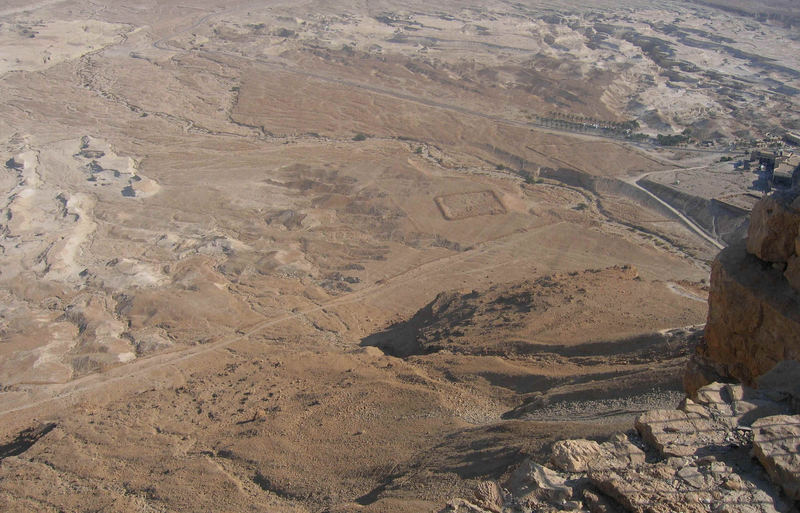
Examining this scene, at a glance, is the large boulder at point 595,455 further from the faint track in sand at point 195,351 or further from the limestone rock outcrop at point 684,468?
the faint track in sand at point 195,351

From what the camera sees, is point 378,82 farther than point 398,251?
Yes

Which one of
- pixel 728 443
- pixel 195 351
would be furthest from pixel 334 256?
pixel 728 443

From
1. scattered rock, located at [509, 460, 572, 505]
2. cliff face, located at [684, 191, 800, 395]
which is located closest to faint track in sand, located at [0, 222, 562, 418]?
scattered rock, located at [509, 460, 572, 505]

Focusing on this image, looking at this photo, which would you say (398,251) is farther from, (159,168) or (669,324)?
(159,168)

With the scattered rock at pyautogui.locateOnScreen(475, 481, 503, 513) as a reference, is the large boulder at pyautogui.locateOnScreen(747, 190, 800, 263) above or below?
above

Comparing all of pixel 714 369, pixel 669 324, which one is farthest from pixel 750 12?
pixel 714 369

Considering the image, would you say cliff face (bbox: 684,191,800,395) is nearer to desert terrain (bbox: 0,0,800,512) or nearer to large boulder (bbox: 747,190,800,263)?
large boulder (bbox: 747,190,800,263)
